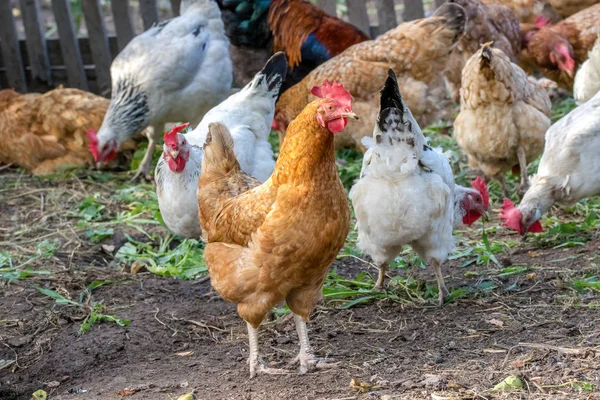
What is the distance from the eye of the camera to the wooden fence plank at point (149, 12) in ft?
28.6

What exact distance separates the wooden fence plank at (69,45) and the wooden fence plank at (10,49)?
0.61m

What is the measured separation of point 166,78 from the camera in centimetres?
676

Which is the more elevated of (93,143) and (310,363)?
(93,143)

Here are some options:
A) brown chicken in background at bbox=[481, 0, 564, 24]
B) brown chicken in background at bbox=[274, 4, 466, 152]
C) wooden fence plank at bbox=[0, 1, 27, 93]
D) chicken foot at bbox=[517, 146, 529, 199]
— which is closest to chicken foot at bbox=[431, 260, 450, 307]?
chicken foot at bbox=[517, 146, 529, 199]

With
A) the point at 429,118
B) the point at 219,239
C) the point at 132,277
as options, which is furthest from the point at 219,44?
the point at 219,239

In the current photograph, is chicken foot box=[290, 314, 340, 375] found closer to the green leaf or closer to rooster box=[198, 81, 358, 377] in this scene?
rooster box=[198, 81, 358, 377]

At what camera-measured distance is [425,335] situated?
153 inches

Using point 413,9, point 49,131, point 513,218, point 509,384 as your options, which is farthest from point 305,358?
point 413,9

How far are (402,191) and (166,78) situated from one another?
3456 millimetres

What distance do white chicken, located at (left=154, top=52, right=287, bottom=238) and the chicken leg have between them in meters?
1.83

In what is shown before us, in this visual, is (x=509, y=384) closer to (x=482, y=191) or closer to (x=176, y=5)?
(x=482, y=191)

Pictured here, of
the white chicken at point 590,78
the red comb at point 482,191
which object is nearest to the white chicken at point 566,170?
the red comb at point 482,191

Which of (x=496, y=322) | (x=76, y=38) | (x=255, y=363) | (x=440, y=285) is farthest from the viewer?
(x=76, y=38)

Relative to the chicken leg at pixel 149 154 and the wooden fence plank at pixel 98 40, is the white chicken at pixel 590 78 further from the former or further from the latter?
the wooden fence plank at pixel 98 40
